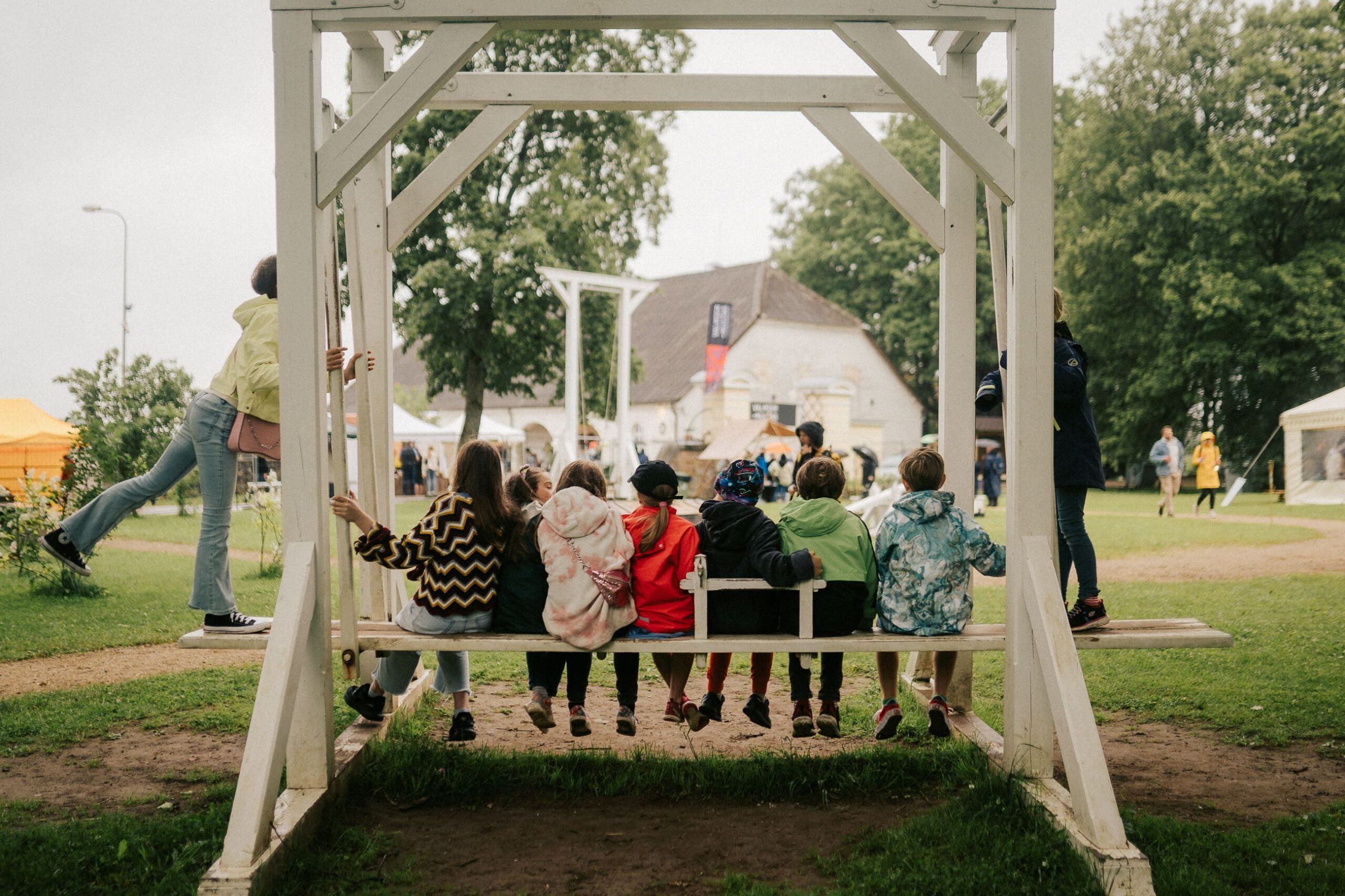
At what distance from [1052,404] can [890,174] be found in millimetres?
2004

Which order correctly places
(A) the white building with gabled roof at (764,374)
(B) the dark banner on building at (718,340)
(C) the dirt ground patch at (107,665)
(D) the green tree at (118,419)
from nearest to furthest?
(C) the dirt ground patch at (107,665) < (D) the green tree at (118,419) < (B) the dark banner on building at (718,340) < (A) the white building with gabled roof at (764,374)

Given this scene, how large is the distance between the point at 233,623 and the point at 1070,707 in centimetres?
358

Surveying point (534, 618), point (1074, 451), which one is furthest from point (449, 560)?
point (1074, 451)

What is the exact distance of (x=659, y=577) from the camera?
4617 mm

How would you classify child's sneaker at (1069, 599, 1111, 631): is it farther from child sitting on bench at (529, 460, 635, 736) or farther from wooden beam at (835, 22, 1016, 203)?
child sitting on bench at (529, 460, 635, 736)

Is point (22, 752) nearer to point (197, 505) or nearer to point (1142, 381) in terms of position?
point (197, 505)

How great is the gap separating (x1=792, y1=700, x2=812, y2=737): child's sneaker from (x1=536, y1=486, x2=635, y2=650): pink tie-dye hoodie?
905 millimetres

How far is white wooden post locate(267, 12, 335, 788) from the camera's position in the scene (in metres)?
4.17

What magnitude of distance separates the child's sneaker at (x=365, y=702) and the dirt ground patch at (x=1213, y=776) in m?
3.33

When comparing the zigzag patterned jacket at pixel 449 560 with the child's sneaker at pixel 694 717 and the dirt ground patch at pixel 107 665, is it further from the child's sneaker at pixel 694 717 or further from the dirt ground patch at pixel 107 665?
the dirt ground patch at pixel 107 665

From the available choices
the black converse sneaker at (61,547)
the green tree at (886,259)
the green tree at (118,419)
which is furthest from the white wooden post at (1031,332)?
the green tree at (886,259)

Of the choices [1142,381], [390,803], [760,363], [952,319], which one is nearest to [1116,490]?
[1142,381]

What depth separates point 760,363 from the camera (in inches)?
1634

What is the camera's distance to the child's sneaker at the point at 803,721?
184 inches
